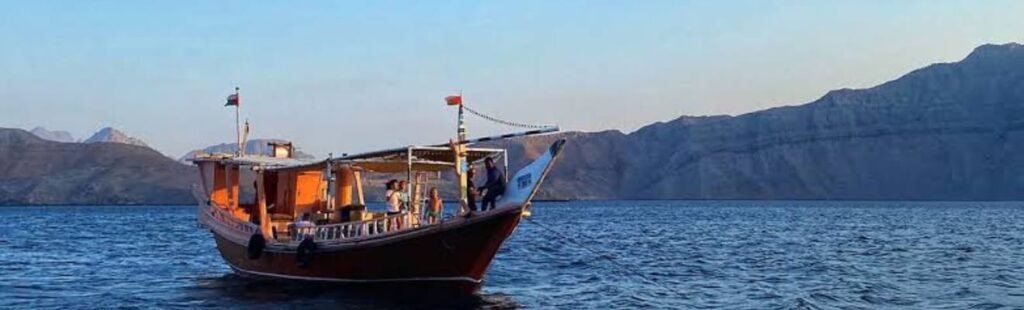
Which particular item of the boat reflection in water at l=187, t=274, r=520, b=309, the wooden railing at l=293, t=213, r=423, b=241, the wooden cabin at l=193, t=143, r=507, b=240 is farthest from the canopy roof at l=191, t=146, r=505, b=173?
the boat reflection in water at l=187, t=274, r=520, b=309

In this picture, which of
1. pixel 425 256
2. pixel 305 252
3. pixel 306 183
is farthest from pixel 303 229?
pixel 425 256

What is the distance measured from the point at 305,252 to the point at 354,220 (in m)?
1.74

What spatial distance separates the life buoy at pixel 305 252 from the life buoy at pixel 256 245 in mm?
2083

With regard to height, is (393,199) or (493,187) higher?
(493,187)

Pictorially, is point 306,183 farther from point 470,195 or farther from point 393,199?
point 470,195

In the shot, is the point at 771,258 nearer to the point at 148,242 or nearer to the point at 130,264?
the point at 130,264

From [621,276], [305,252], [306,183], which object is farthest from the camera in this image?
[621,276]

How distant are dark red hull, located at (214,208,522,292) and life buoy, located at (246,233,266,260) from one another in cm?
162

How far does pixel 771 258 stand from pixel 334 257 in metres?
20.3

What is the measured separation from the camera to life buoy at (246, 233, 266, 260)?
101ft

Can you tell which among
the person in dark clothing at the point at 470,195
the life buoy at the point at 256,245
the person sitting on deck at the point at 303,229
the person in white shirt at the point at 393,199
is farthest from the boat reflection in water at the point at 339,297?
the person in dark clothing at the point at 470,195

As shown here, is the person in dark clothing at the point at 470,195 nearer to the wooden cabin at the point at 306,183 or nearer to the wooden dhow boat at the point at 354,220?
the wooden dhow boat at the point at 354,220

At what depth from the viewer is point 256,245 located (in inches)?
1217

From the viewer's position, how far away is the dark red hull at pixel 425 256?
26375 mm
